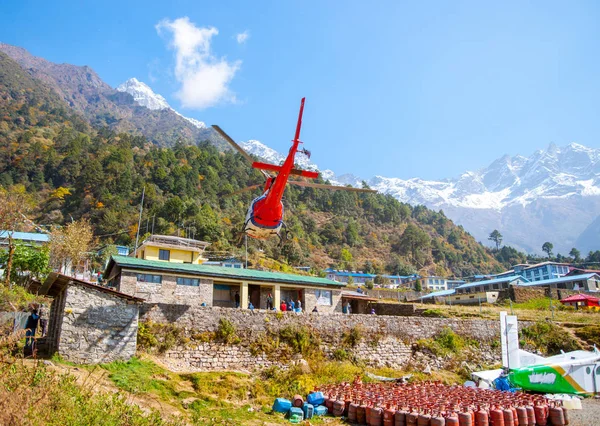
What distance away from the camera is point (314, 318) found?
20109mm

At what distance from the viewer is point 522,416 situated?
41.5 ft

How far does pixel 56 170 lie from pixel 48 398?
306 ft

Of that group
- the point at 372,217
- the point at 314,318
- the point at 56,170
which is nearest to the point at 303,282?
the point at 314,318

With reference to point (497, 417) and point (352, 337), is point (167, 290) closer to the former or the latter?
point (352, 337)

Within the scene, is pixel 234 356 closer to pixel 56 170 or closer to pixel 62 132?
pixel 56 170

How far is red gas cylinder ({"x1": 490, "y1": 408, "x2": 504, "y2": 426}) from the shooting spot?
39.5 ft

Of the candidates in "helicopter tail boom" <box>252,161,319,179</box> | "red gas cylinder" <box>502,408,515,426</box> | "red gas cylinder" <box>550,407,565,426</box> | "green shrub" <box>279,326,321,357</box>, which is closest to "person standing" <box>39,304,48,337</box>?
"green shrub" <box>279,326,321,357</box>

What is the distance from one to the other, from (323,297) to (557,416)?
53.0 feet

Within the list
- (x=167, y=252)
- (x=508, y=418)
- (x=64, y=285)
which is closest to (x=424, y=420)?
(x=508, y=418)

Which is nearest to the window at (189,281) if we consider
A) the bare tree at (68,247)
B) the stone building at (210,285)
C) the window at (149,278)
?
the stone building at (210,285)

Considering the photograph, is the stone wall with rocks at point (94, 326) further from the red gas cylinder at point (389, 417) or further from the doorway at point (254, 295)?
the doorway at point (254, 295)

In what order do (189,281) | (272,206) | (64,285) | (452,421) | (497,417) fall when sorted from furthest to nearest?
(189,281) < (272,206) < (64,285) < (497,417) < (452,421)

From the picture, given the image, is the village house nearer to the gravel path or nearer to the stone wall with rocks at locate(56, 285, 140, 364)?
the stone wall with rocks at locate(56, 285, 140, 364)

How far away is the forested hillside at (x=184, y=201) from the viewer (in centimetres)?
7300
